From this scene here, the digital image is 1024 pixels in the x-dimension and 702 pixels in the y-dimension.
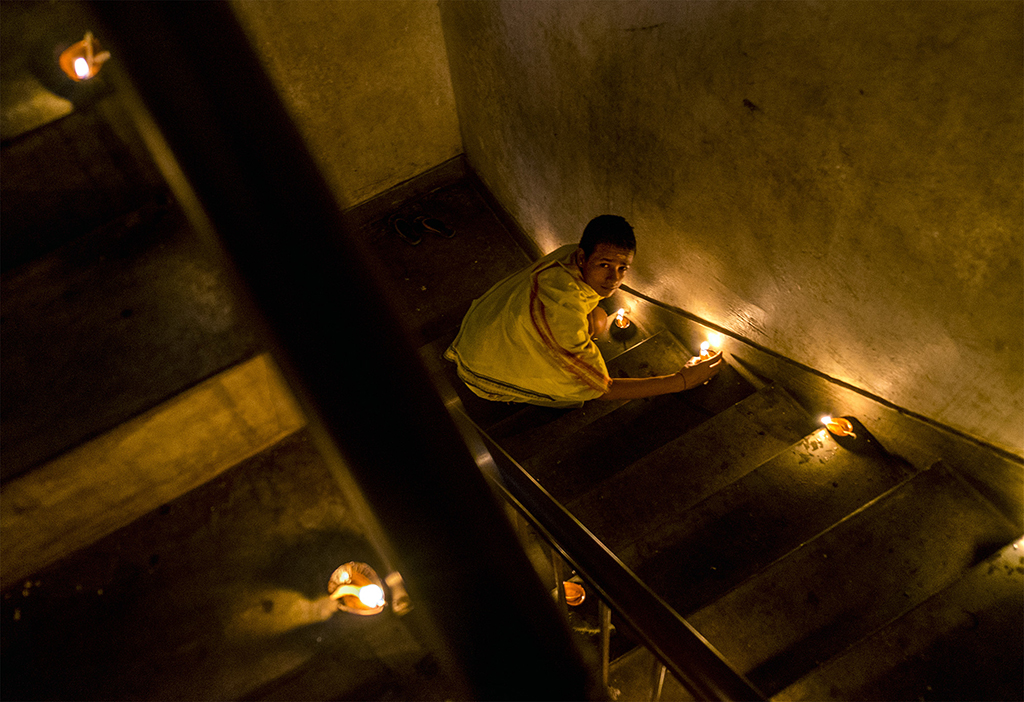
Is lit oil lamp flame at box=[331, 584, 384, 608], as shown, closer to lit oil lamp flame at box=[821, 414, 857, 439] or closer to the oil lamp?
the oil lamp

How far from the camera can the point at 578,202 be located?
4.01m

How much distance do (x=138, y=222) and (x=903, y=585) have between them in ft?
19.3

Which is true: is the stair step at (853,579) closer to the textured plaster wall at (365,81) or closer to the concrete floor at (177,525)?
the concrete floor at (177,525)

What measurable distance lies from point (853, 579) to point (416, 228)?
13.5 feet

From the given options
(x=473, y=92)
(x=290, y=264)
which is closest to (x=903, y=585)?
(x=290, y=264)

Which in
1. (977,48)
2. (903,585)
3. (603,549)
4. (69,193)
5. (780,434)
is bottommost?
(903,585)

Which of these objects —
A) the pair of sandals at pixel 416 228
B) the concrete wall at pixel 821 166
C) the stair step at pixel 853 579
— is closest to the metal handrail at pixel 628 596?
the stair step at pixel 853 579

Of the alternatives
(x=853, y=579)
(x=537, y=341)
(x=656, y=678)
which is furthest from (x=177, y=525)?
(x=853, y=579)

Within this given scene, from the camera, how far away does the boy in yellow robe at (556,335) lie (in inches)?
119

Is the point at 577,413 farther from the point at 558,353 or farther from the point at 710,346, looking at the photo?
the point at 710,346

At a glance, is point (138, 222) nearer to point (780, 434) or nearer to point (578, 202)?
point (578, 202)

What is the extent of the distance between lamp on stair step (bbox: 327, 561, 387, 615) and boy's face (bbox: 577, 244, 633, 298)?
7.95ft

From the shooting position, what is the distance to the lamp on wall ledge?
4.64 meters

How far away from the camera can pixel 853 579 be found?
2584mm
